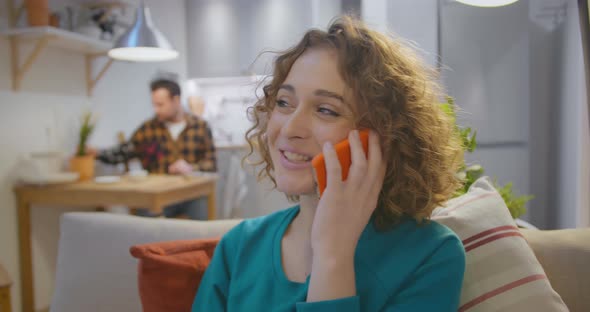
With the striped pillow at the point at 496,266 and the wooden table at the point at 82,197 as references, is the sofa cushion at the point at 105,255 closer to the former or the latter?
the striped pillow at the point at 496,266

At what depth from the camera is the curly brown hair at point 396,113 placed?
2.68 ft

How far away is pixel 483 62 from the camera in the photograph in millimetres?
2514

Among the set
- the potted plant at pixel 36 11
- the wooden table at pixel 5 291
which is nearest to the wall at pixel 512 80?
the potted plant at pixel 36 11

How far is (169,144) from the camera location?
3162mm

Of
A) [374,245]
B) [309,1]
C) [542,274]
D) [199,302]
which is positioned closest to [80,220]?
[199,302]

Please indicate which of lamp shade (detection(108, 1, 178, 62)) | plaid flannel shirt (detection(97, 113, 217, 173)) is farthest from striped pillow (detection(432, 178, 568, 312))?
plaid flannel shirt (detection(97, 113, 217, 173))

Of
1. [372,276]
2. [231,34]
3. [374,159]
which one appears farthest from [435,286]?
[231,34]

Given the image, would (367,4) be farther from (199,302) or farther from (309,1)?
(199,302)

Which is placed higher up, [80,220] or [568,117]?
[568,117]

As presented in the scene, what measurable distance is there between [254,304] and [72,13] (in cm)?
259

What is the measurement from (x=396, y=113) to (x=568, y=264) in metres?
0.61

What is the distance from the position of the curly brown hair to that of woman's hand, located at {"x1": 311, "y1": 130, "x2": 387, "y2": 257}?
0.30 ft

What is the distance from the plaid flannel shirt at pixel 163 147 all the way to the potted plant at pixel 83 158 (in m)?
0.20

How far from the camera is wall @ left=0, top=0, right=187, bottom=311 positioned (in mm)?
2574
